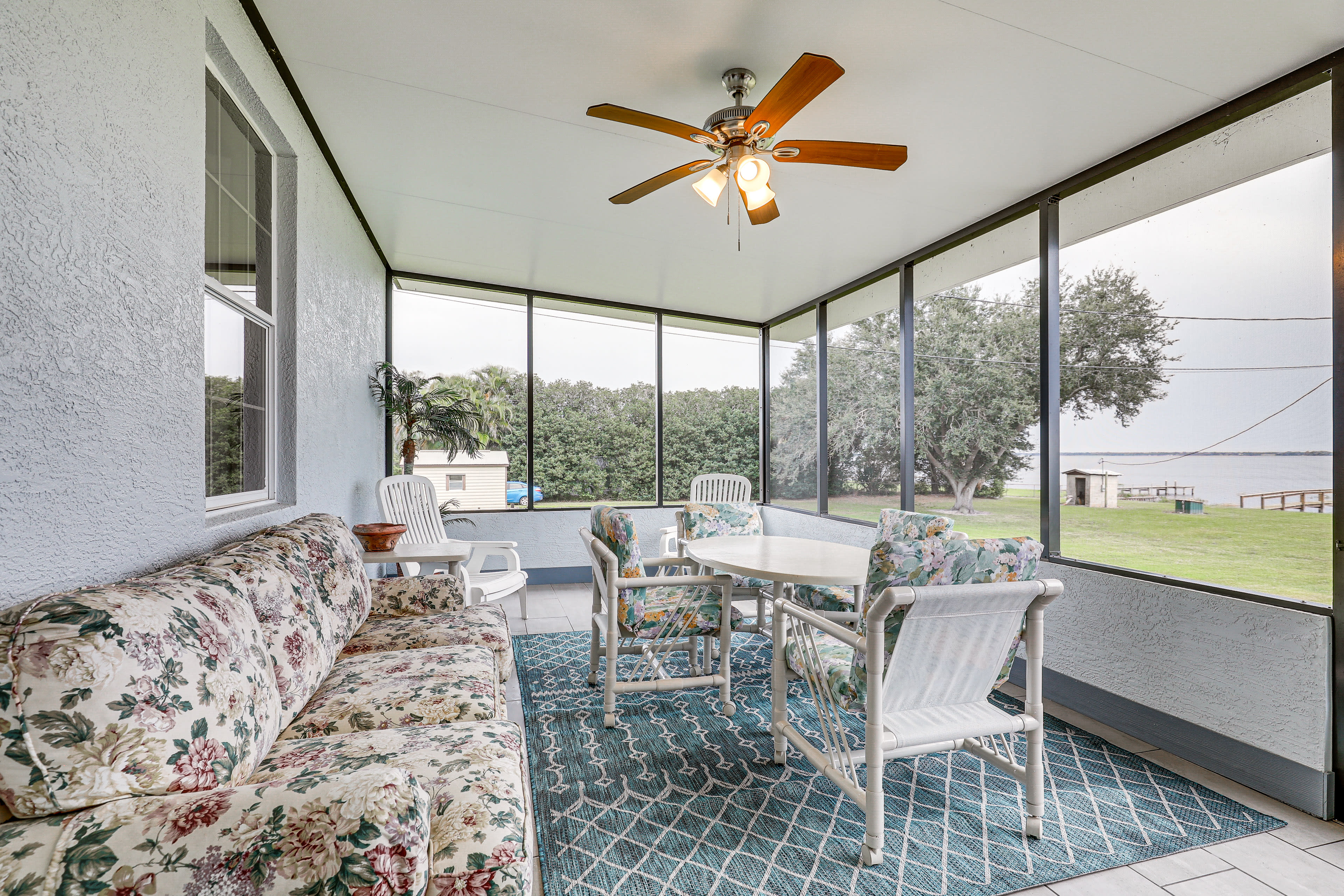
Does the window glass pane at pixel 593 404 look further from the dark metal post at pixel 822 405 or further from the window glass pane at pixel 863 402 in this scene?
the window glass pane at pixel 863 402

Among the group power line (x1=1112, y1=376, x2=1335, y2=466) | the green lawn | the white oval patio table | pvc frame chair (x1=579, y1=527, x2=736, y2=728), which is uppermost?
power line (x1=1112, y1=376, x2=1335, y2=466)

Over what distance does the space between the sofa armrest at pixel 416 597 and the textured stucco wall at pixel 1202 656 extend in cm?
278

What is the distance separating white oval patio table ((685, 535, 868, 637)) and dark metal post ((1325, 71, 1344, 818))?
4.92 feet

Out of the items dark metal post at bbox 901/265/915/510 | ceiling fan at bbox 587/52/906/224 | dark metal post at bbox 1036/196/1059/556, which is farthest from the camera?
dark metal post at bbox 901/265/915/510

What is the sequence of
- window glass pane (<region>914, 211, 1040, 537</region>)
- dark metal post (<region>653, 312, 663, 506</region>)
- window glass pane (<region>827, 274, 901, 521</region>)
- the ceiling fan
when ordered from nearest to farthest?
the ceiling fan
window glass pane (<region>914, 211, 1040, 537</region>)
window glass pane (<region>827, 274, 901, 521</region>)
dark metal post (<region>653, 312, 663, 506</region>)

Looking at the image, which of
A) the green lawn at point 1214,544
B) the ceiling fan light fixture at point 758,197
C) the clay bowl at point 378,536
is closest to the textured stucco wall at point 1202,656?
the green lawn at point 1214,544

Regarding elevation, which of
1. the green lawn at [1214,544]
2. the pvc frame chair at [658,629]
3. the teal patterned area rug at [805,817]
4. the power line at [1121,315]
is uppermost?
the power line at [1121,315]

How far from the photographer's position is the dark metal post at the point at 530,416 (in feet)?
18.9

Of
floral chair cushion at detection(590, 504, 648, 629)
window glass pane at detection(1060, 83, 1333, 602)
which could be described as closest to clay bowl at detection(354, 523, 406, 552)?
floral chair cushion at detection(590, 504, 648, 629)

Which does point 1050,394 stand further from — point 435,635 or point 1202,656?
point 435,635

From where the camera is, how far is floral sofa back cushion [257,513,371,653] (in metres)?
2.17

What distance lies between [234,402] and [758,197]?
2.18 metres

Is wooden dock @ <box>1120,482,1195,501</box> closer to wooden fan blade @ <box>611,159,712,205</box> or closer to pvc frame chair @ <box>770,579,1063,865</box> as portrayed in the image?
pvc frame chair @ <box>770,579,1063,865</box>

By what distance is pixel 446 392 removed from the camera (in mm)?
5031
